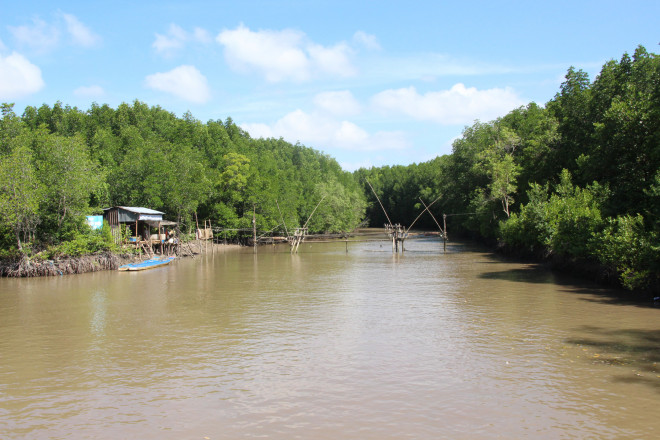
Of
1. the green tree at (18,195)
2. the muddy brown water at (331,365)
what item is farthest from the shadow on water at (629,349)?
the green tree at (18,195)

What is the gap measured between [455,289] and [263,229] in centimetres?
4110

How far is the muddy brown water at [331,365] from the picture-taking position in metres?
8.86

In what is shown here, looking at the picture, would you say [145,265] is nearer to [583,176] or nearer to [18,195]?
[18,195]

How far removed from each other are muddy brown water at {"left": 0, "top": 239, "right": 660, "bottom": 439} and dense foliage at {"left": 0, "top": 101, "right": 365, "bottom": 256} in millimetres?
8529

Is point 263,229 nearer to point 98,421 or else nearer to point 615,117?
point 615,117

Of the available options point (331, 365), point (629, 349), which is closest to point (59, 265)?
point (331, 365)

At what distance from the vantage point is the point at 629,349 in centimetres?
1292

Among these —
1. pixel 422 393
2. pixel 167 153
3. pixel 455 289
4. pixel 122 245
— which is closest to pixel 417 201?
pixel 167 153

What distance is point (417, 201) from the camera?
109000mm

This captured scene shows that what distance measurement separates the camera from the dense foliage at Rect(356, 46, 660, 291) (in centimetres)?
2117

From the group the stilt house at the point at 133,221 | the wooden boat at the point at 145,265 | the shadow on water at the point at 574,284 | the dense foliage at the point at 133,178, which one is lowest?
the shadow on water at the point at 574,284

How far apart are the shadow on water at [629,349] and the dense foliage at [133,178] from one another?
29542 millimetres

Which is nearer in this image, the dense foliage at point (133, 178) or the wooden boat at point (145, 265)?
the dense foliage at point (133, 178)

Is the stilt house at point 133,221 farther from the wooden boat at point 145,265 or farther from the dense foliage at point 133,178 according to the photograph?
the wooden boat at point 145,265
